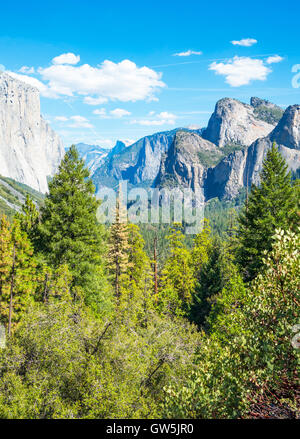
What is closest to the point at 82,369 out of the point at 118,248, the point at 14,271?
the point at 14,271

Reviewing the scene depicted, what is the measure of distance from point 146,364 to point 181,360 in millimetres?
1669

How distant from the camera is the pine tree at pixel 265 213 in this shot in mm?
21094

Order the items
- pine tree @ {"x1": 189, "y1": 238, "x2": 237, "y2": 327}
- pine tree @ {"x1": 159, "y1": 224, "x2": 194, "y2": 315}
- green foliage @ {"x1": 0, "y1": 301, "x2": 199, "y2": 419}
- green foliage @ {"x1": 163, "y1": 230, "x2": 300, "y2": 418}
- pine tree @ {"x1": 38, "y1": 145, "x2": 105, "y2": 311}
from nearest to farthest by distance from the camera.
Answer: green foliage @ {"x1": 163, "y1": 230, "x2": 300, "y2": 418}
green foliage @ {"x1": 0, "y1": 301, "x2": 199, "y2": 419}
pine tree @ {"x1": 38, "y1": 145, "x2": 105, "y2": 311}
pine tree @ {"x1": 189, "y1": 238, "x2": 237, "y2": 327}
pine tree @ {"x1": 159, "y1": 224, "x2": 194, "y2": 315}

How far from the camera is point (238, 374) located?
18.9 ft

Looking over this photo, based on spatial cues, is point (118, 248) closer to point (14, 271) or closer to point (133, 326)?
point (14, 271)

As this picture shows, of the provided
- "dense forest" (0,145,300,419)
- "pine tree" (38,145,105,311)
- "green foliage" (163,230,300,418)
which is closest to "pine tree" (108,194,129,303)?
"dense forest" (0,145,300,419)

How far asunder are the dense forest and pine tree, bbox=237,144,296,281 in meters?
0.08

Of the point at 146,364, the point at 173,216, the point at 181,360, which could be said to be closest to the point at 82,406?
the point at 146,364

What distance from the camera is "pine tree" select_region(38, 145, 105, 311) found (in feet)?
67.1

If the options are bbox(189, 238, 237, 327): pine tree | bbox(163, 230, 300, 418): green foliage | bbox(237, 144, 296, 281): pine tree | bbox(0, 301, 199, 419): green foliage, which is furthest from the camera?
bbox(189, 238, 237, 327): pine tree

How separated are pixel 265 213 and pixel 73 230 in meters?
13.6

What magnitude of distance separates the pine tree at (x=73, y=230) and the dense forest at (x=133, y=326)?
8 centimetres

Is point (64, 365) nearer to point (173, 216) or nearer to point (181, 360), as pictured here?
point (181, 360)

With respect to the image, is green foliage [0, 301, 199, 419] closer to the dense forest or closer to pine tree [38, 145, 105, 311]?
the dense forest
